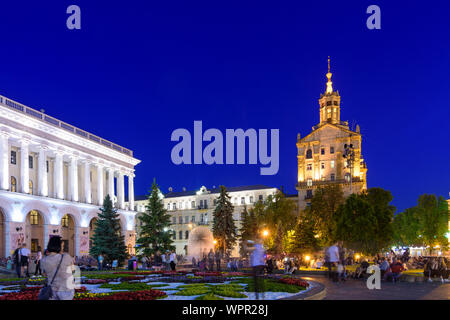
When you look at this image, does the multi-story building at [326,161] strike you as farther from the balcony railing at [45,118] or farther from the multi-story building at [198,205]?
the balcony railing at [45,118]

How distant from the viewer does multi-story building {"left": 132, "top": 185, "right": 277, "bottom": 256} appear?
9673 centimetres

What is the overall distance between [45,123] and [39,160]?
169 inches

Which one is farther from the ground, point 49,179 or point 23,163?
point 23,163

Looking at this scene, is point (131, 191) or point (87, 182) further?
point (131, 191)

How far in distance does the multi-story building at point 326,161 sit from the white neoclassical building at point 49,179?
117 feet

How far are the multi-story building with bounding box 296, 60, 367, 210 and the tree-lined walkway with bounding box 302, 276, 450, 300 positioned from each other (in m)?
64.5

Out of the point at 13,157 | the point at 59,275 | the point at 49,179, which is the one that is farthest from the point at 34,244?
the point at 59,275

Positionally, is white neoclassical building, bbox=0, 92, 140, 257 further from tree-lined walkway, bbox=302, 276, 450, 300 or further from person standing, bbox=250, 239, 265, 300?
person standing, bbox=250, 239, 265, 300

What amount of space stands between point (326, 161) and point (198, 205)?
3062 centimetres

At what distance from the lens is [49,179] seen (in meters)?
57.2

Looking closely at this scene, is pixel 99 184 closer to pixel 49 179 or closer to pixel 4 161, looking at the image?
pixel 49 179
